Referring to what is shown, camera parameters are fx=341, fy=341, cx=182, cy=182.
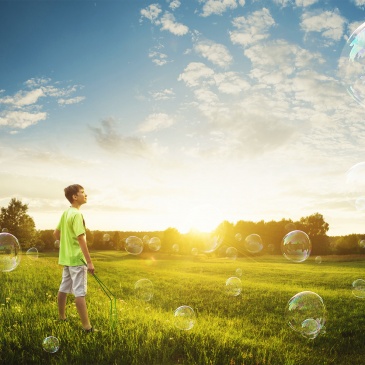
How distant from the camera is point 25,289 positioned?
8.99m

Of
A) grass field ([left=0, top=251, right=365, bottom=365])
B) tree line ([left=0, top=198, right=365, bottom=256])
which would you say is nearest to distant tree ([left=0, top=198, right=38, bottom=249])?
tree line ([left=0, top=198, right=365, bottom=256])

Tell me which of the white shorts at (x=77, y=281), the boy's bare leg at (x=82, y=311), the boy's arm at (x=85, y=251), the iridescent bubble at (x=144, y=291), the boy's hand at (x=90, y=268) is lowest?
the iridescent bubble at (x=144, y=291)

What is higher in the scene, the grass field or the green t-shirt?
the green t-shirt

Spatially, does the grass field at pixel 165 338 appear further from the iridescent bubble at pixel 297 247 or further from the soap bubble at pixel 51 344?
the iridescent bubble at pixel 297 247

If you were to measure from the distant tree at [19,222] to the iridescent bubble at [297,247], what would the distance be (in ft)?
175

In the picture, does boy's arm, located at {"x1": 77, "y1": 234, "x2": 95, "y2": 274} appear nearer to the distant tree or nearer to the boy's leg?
the boy's leg

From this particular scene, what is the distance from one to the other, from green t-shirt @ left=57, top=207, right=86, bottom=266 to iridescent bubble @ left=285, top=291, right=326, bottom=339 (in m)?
4.11

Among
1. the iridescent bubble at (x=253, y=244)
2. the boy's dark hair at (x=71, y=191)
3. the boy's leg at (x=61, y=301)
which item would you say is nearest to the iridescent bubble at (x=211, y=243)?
the iridescent bubble at (x=253, y=244)

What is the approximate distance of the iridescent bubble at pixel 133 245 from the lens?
1535 cm

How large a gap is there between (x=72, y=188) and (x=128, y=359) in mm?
2705

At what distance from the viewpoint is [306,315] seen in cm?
645

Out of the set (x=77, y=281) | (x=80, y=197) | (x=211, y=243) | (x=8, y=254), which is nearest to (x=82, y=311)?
(x=77, y=281)

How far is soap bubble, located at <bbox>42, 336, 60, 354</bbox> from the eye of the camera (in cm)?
458

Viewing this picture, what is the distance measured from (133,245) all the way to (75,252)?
1039 centimetres
